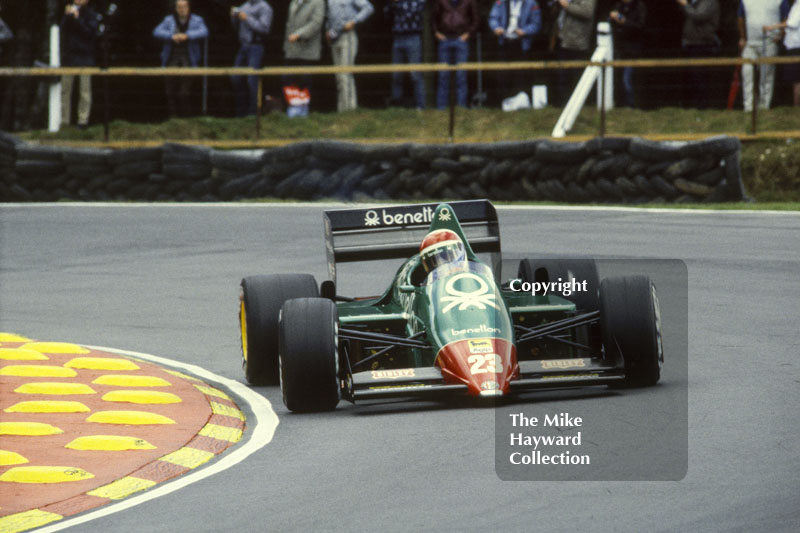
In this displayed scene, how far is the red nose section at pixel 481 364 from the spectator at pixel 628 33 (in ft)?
40.5

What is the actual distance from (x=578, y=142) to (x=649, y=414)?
11481mm

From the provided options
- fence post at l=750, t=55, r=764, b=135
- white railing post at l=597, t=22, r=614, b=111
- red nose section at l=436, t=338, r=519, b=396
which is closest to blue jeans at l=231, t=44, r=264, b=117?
white railing post at l=597, t=22, r=614, b=111

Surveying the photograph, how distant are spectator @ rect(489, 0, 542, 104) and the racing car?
10.8 metres

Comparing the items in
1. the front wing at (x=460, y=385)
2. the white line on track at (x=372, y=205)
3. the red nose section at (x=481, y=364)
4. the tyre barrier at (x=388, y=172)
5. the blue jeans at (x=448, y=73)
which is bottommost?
the white line on track at (x=372, y=205)

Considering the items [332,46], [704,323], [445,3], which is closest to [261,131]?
[332,46]

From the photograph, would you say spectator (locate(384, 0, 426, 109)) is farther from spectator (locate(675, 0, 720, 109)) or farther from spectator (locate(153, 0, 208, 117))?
spectator (locate(675, 0, 720, 109))

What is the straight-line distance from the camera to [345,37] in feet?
68.7

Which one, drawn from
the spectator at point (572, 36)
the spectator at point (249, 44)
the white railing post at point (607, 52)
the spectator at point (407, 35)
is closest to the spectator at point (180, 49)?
the spectator at point (249, 44)

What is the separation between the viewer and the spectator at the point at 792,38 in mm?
19016

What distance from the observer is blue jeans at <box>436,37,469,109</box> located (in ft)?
66.7

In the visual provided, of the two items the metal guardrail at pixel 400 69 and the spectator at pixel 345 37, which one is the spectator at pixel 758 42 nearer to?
the metal guardrail at pixel 400 69

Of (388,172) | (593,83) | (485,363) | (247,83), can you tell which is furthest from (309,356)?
(247,83)

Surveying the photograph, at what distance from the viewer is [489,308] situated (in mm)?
8188

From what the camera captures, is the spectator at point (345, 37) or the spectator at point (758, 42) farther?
the spectator at point (345, 37)
